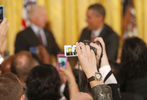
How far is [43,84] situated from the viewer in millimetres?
1736

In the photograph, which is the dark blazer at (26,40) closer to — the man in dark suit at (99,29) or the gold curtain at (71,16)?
the gold curtain at (71,16)

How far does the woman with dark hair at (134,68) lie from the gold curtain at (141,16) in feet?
6.84

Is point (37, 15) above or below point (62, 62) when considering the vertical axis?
above

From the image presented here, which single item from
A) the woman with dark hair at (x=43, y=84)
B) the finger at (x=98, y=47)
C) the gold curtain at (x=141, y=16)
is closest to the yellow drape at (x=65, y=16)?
the gold curtain at (x=141, y=16)

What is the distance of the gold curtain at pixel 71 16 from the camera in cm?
426

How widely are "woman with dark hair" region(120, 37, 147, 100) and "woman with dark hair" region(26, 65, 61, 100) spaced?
0.64 meters

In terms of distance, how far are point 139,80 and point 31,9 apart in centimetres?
222

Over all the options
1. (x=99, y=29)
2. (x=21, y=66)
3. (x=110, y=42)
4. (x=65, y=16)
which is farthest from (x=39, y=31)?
(x=21, y=66)

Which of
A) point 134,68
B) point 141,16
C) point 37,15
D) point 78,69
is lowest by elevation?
point 134,68

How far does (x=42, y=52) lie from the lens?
357cm

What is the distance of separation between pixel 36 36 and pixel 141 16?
1.72 metres

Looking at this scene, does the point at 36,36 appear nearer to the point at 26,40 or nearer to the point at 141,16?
the point at 26,40

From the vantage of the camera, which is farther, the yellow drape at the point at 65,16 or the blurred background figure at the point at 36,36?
the yellow drape at the point at 65,16

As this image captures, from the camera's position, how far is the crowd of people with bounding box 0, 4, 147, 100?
1323mm
